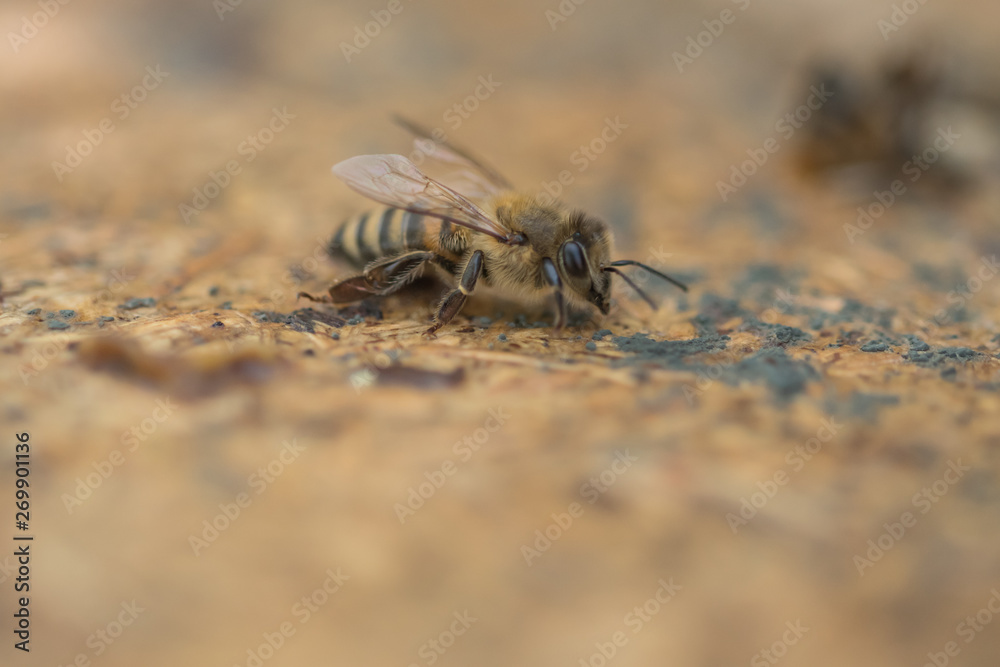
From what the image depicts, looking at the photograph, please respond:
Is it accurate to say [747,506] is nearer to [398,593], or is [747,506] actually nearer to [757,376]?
[757,376]

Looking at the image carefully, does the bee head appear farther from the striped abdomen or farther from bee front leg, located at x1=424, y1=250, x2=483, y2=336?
the striped abdomen

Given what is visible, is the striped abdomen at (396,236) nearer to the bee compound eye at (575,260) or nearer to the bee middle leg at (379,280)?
the bee middle leg at (379,280)

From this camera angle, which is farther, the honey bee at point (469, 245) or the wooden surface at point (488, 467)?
the honey bee at point (469, 245)

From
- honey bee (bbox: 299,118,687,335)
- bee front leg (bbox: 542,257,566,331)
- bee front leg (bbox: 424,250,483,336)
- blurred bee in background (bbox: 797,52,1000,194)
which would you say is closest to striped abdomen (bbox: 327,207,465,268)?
honey bee (bbox: 299,118,687,335)

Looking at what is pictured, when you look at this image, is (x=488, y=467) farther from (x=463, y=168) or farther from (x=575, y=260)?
(x=463, y=168)

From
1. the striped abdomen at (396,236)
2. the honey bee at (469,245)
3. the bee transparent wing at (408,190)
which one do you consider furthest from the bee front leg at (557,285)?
the striped abdomen at (396,236)

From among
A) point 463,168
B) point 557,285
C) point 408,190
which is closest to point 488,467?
point 557,285

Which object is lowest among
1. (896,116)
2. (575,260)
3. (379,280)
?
(379,280)
